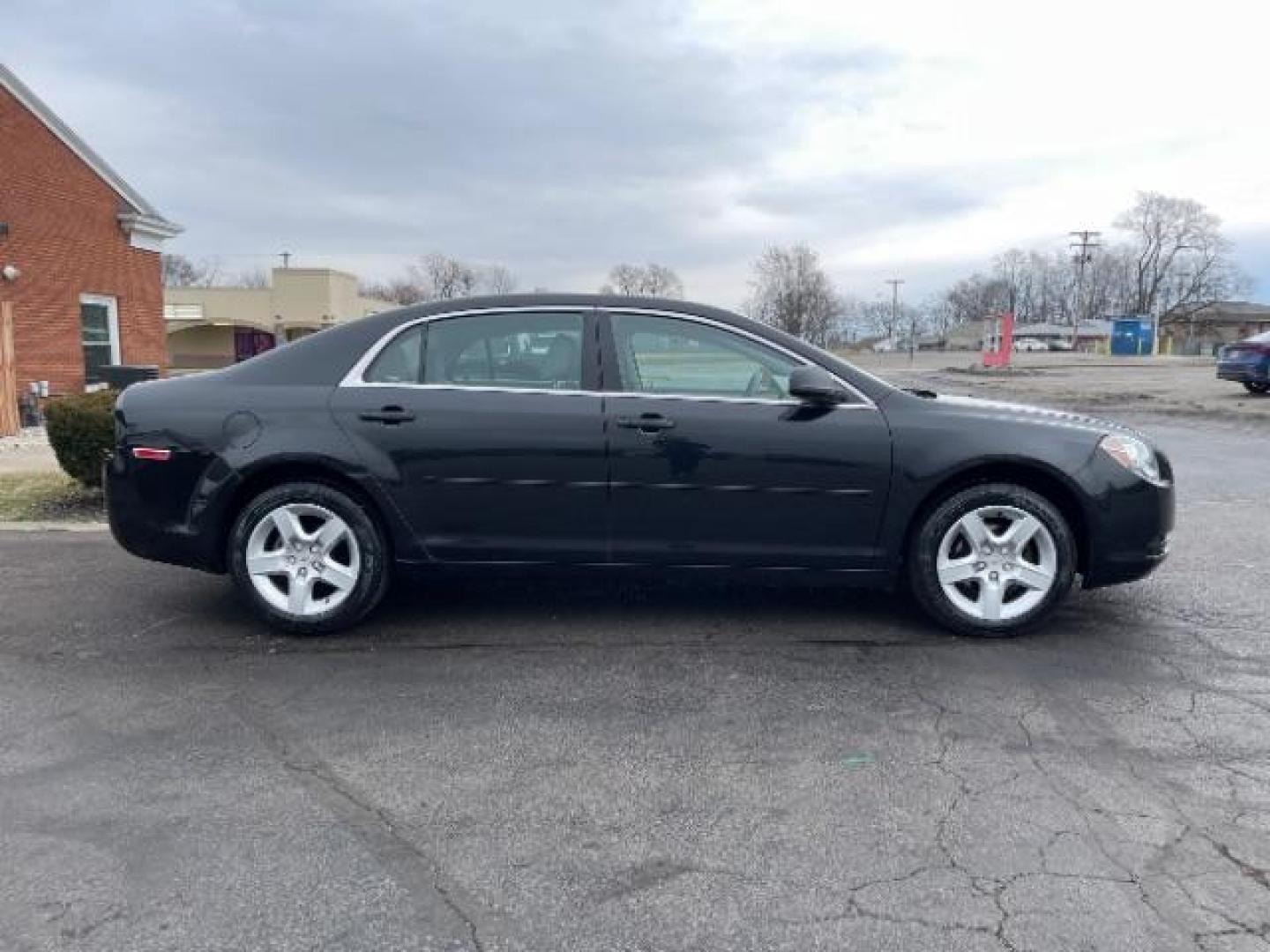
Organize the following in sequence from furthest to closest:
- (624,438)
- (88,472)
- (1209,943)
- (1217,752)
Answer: (88,472), (624,438), (1217,752), (1209,943)

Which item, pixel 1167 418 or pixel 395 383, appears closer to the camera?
pixel 395 383

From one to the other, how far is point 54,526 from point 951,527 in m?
6.31

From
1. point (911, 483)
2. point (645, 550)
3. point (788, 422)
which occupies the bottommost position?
point (645, 550)

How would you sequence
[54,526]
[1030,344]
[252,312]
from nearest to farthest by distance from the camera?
1. [54,526]
2. [252,312]
3. [1030,344]

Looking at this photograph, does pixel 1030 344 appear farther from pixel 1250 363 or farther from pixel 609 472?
pixel 609 472

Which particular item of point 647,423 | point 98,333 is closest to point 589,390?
point 647,423

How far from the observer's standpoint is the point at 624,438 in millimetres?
4312

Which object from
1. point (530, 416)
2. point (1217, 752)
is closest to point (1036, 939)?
point (1217, 752)

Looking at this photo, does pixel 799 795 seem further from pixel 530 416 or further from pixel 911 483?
pixel 530 416

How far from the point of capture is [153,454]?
441 cm

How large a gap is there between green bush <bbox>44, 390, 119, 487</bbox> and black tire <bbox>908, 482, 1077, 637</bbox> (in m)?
5.95

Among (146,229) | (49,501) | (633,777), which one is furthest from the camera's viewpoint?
(146,229)

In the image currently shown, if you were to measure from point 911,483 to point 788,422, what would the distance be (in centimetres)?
65

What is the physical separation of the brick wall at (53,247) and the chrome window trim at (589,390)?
529 inches
